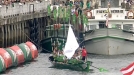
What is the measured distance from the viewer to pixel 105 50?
6756cm

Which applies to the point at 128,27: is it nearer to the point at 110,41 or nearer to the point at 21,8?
the point at 110,41

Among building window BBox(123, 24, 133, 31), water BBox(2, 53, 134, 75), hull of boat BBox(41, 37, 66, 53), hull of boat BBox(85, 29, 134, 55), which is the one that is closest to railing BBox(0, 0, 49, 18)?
hull of boat BBox(41, 37, 66, 53)

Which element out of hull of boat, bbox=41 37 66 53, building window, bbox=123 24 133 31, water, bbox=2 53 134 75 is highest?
building window, bbox=123 24 133 31

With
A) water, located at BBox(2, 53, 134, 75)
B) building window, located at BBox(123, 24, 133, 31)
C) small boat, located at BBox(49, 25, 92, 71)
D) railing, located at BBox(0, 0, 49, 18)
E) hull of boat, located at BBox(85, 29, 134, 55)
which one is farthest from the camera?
building window, located at BBox(123, 24, 133, 31)

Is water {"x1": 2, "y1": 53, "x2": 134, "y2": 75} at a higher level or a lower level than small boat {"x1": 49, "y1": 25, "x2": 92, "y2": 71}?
lower

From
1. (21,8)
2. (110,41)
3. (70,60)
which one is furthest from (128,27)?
(70,60)

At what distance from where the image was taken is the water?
56.0m

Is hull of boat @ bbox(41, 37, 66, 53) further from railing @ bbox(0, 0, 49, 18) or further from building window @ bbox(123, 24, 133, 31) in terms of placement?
building window @ bbox(123, 24, 133, 31)

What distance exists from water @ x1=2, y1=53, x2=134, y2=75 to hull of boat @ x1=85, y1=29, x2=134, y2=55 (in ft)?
2.93

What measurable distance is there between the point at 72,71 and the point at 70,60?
998mm

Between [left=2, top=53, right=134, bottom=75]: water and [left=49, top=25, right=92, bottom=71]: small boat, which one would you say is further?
[left=2, top=53, right=134, bottom=75]: water

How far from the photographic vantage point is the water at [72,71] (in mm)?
55959

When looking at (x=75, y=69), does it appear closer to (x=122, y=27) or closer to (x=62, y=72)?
(x=62, y=72)

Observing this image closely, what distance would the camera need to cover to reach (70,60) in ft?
186
